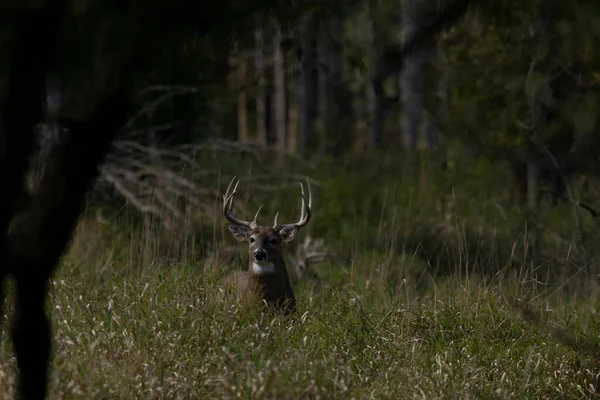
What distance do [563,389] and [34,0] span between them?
3849 millimetres

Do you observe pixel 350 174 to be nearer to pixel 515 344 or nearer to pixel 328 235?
pixel 328 235

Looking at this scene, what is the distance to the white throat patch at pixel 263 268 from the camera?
30.7 ft

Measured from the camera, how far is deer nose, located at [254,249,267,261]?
31.2ft

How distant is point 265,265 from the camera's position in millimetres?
9484

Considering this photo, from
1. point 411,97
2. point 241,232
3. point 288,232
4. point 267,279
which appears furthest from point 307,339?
point 411,97

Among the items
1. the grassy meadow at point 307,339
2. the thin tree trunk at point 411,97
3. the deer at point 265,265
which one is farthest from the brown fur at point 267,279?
the thin tree trunk at point 411,97

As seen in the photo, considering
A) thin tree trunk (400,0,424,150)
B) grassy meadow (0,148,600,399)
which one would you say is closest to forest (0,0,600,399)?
grassy meadow (0,148,600,399)

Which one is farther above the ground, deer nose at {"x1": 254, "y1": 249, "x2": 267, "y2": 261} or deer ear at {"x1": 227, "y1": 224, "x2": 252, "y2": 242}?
deer ear at {"x1": 227, "y1": 224, "x2": 252, "y2": 242}

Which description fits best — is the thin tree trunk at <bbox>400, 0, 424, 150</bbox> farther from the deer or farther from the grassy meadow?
the grassy meadow

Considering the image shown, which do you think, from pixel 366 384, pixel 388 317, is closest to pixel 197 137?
pixel 388 317

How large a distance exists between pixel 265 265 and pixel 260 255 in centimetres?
10

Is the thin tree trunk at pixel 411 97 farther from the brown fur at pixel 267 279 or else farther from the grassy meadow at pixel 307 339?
the grassy meadow at pixel 307 339

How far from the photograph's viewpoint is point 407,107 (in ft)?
87.5

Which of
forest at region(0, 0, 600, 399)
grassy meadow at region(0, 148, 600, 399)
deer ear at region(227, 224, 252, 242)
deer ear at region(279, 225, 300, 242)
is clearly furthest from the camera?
deer ear at region(227, 224, 252, 242)
